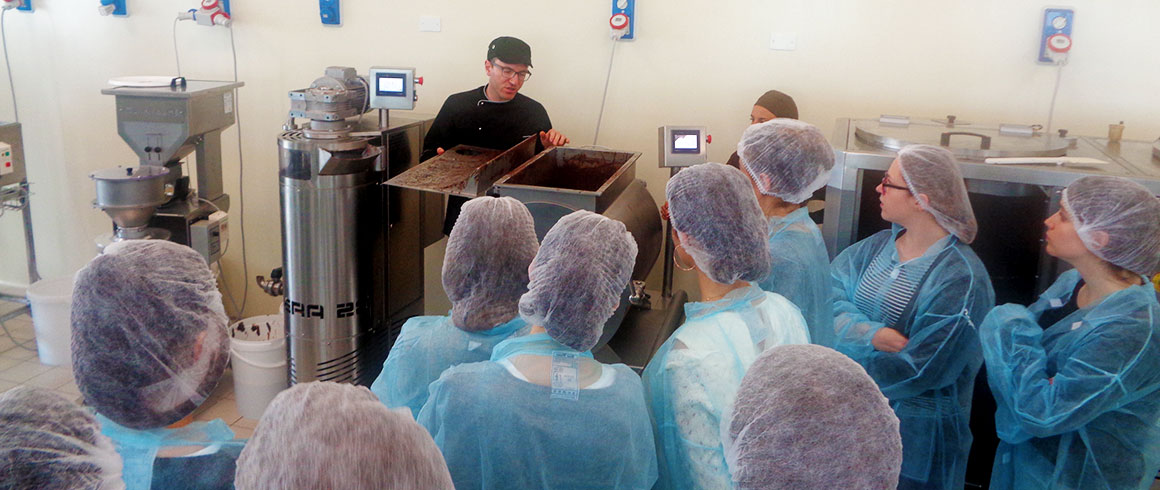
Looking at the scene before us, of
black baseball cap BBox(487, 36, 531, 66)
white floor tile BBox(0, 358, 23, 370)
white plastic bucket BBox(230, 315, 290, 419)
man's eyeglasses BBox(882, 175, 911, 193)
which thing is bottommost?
white floor tile BBox(0, 358, 23, 370)

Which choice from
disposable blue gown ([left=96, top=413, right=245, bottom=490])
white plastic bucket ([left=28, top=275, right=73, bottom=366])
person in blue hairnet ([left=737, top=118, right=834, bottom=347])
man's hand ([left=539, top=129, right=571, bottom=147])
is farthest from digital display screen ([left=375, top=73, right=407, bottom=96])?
disposable blue gown ([left=96, top=413, right=245, bottom=490])

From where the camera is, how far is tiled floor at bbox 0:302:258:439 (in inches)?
118

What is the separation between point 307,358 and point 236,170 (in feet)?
3.89

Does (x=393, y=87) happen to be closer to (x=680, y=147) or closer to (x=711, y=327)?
(x=680, y=147)

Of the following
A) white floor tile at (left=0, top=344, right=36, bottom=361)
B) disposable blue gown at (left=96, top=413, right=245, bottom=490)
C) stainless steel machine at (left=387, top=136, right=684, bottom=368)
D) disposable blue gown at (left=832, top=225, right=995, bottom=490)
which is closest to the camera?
disposable blue gown at (left=96, top=413, right=245, bottom=490)

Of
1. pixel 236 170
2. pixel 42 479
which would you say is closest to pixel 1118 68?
pixel 42 479

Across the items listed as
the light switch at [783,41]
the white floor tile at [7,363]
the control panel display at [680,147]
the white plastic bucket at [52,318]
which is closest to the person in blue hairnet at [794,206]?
the control panel display at [680,147]

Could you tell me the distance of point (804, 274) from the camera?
1821mm

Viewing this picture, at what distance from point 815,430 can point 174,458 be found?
32.7 inches

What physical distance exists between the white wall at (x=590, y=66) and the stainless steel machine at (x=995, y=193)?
70 cm

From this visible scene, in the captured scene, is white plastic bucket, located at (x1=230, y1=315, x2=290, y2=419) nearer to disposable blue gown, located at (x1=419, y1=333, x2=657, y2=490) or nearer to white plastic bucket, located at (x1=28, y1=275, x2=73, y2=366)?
white plastic bucket, located at (x1=28, y1=275, x2=73, y2=366)

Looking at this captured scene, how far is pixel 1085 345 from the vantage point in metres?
1.55

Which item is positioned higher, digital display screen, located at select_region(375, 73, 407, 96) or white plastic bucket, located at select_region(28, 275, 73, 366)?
digital display screen, located at select_region(375, 73, 407, 96)

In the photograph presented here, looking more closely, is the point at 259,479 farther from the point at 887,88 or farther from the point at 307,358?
the point at 887,88
